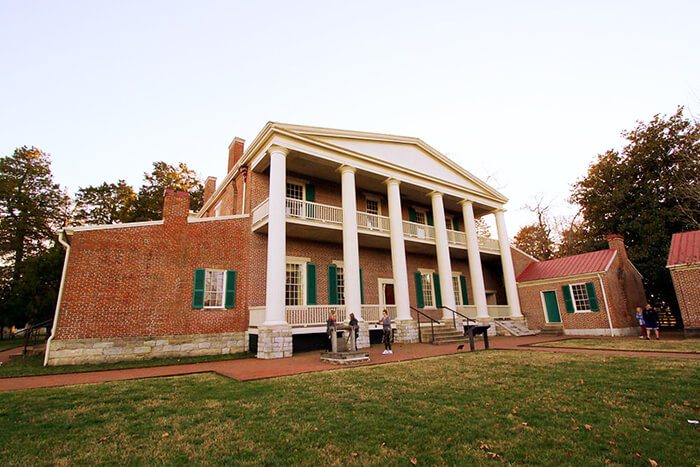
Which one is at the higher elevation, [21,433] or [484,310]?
[484,310]

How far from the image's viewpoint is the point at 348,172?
1506cm

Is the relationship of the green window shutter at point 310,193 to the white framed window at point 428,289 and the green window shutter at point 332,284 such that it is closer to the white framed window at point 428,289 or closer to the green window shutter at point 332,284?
the green window shutter at point 332,284

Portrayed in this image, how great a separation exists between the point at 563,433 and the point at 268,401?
413 cm

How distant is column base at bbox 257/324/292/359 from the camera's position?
1141cm

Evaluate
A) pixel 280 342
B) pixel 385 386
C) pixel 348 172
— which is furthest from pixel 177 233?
pixel 385 386

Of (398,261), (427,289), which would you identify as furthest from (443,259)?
(398,261)

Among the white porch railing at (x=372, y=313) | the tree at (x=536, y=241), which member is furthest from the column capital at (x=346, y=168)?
the tree at (x=536, y=241)

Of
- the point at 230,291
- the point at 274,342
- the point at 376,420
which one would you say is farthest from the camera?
the point at 230,291

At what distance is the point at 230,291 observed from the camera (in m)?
13.3

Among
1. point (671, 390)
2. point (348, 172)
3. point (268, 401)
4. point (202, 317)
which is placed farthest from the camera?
point (348, 172)

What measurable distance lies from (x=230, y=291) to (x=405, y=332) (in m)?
7.51

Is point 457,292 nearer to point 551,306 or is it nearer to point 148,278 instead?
point 551,306

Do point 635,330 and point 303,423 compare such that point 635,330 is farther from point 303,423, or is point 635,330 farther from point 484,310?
point 303,423

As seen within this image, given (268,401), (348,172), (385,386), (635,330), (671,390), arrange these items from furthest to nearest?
(635,330) < (348,172) < (385,386) < (268,401) < (671,390)
